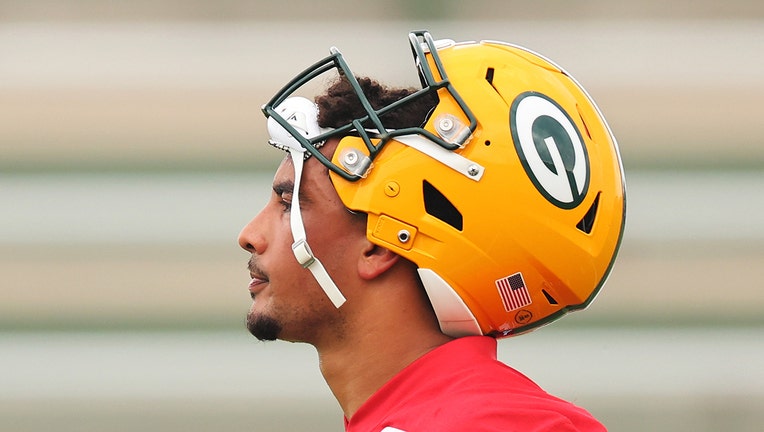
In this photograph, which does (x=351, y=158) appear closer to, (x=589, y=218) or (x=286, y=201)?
(x=286, y=201)

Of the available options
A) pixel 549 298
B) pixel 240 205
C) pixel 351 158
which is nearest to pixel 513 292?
pixel 549 298

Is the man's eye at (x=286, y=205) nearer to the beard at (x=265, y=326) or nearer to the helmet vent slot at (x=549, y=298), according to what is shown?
the beard at (x=265, y=326)

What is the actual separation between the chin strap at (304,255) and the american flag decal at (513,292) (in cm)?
34

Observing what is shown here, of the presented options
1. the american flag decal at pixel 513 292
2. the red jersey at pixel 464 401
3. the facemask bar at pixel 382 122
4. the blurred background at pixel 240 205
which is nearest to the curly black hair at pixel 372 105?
the facemask bar at pixel 382 122

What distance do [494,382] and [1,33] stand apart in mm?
3549

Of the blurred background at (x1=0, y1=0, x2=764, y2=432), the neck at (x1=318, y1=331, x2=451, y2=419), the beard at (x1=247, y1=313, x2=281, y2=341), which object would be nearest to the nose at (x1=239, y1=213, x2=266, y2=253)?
the beard at (x1=247, y1=313, x2=281, y2=341)

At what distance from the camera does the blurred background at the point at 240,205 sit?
4773 millimetres

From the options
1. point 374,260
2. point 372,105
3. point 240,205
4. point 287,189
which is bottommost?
point 240,205

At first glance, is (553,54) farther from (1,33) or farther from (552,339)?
(1,33)

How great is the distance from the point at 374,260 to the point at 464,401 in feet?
1.27

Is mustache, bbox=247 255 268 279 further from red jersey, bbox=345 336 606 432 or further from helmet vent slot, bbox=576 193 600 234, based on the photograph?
helmet vent slot, bbox=576 193 600 234

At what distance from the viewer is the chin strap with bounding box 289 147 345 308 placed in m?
2.36

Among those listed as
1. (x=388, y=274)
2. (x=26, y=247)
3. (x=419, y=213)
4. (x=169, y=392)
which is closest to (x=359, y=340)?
(x=388, y=274)

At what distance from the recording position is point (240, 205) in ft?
16.0
